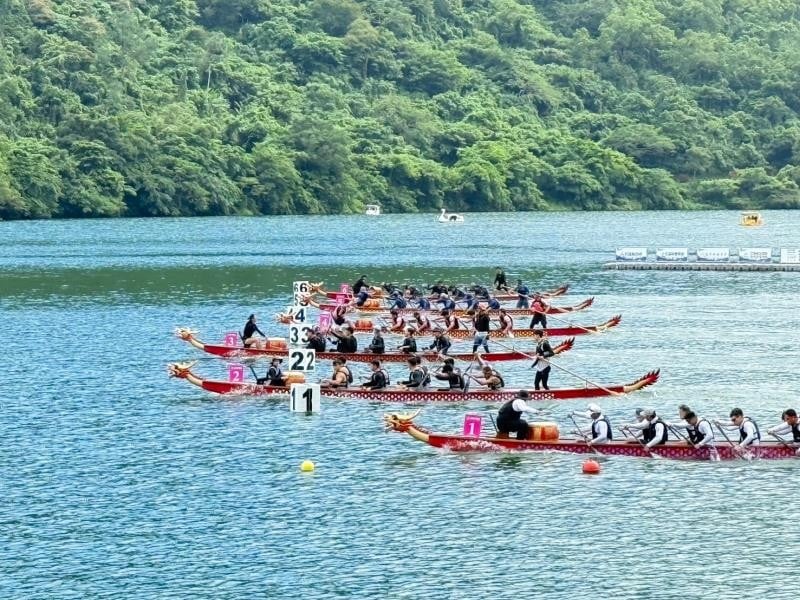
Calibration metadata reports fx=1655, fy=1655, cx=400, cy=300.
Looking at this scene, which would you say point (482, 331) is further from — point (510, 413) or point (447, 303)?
point (510, 413)

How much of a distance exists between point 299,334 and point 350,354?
258 centimetres

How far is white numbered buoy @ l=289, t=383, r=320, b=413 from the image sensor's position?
5872 cm

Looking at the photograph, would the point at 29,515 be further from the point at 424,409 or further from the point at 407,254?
the point at 407,254

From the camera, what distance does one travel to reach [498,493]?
47.1 m

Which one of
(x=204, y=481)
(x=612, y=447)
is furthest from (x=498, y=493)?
(x=204, y=481)

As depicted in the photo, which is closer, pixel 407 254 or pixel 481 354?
pixel 481 354

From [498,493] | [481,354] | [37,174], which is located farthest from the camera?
[37,174]

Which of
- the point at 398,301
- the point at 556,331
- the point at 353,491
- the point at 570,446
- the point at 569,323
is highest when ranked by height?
the point at 398,301

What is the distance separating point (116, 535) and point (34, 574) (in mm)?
3598

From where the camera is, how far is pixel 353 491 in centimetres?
4756

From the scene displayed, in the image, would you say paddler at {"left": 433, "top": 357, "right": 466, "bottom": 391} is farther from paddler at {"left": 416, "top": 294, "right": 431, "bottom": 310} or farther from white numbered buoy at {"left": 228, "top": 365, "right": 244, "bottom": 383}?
paddler at {"left": 416, "top": 294, "right": 431, "bottom": 310}

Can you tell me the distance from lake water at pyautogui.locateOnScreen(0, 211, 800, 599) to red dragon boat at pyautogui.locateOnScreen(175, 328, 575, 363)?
914 millimetres

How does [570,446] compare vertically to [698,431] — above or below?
below

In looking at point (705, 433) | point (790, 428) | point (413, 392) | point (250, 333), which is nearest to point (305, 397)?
point (413, 392)
